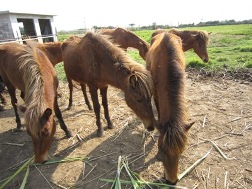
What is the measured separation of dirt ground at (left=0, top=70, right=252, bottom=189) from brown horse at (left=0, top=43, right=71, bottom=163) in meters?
0.56

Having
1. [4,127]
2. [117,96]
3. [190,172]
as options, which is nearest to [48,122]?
[190,172]

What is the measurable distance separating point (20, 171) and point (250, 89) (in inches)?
263

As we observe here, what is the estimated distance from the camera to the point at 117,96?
731cm

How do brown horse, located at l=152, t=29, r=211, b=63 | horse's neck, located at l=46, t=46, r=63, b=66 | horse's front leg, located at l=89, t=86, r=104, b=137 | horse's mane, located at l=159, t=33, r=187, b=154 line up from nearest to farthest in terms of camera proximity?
horse's mane, located at l=159, t=33, r=187, b=154 < horse's front leg, located at l=89, t=86, r=104, b=137 < brown horse, located at l=152, t=29, r=211, b=63 < horse's neck, located at l=46, t=46, r=63, b=66

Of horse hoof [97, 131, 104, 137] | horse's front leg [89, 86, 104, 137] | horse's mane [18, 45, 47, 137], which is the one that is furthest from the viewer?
horse hoof [97, 131, 104, 137]

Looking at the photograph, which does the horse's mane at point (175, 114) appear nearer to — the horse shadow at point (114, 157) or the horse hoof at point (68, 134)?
the horse shadow at point (114, 157)

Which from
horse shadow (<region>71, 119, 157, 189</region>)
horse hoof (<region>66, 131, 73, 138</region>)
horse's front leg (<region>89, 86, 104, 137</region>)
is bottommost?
horse shadow (<region>71, 119, 157, 189</region>)

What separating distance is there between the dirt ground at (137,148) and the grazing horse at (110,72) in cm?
65

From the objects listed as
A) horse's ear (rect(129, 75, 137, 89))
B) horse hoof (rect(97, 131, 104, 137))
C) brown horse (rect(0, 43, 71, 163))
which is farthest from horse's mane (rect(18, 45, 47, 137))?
horse hoof (rect(97, 131, 104, 137))

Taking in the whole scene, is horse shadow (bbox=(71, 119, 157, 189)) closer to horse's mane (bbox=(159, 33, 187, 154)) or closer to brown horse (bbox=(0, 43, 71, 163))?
brown horse (bbox=(0, 43, 71, 163))

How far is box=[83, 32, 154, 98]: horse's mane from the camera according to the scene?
11.7 feet

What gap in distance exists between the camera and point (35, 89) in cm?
371

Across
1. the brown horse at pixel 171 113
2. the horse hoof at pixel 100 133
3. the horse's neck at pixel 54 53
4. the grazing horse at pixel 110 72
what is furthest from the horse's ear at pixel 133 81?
the horse's neck at pixel 54 53

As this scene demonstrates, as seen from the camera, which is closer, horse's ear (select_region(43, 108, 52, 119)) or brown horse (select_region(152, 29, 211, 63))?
horse's ear (select_region(43, 108, 52, 119))
